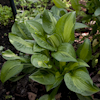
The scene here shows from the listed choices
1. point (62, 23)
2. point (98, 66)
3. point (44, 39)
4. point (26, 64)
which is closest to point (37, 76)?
point (26, 64)

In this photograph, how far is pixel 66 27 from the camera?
Answer: 0.93 m

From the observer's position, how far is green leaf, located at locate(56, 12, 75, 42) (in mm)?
881

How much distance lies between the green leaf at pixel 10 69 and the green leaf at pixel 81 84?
0.46 metres

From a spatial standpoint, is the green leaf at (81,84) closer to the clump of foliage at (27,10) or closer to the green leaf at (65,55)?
the green leaf at (65,55)

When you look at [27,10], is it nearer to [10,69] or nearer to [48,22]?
[48,22]

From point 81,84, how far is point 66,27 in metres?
0.50

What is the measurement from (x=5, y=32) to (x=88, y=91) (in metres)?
1.68

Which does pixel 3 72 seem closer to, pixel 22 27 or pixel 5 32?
pixel 22 27

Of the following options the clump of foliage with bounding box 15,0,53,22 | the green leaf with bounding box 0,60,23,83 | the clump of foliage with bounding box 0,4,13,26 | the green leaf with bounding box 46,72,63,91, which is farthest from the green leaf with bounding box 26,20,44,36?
the clump of foliage with bounding box 0,4,13,26

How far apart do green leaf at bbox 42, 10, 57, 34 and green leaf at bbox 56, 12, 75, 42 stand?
0.18ft

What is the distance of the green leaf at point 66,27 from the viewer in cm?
88

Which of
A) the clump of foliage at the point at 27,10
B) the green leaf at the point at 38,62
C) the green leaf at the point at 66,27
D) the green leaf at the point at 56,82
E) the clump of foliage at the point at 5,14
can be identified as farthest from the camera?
the clump of foliage at the point at 5,14

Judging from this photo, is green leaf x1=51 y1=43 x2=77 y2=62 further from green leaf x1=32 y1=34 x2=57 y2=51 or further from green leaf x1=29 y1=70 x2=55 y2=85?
green leaf x1=29 y1=70 x2=55 y2=85

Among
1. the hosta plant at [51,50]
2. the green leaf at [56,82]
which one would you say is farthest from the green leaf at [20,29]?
the green leaf at [56,82]
